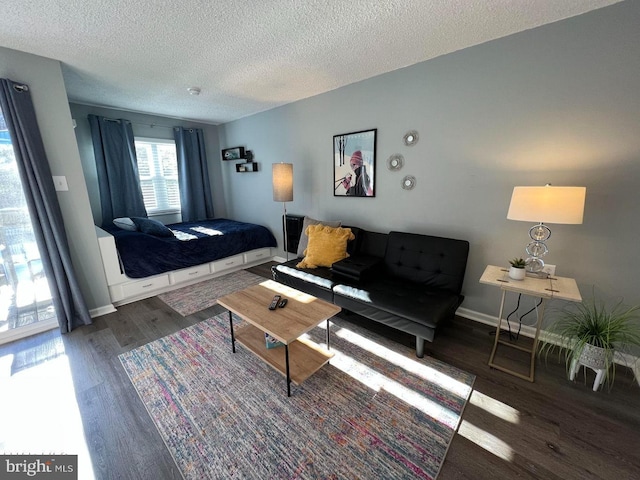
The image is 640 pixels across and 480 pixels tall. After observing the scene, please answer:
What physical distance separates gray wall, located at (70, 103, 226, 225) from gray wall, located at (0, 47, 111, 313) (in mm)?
1638

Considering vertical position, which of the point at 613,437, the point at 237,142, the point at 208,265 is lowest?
the point at 613,437

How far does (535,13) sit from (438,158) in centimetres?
107

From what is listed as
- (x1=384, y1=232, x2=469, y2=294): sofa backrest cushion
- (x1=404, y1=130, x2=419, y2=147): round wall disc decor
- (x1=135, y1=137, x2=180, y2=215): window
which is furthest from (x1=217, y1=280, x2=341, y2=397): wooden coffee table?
(x1=135, y1=137, x2=180, y2=215): window

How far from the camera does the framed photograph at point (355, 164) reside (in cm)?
280

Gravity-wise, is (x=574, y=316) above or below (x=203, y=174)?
below

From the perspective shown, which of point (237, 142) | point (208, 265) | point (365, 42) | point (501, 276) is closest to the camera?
point (501, 276)

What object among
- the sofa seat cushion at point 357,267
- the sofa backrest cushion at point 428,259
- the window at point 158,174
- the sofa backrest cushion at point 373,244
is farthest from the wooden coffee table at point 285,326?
the window at point 158,174

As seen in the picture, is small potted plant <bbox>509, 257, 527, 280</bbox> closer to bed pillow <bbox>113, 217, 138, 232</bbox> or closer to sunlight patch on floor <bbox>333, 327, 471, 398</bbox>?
sunlight patch on floor <bbox>333, 327, 471, 398</bbox>

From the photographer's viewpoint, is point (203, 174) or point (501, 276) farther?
point (203, 174)

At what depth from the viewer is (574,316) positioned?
192cm

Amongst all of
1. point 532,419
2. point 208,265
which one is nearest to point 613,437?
point 532,419

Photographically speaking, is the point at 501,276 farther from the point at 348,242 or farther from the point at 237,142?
the point at 237,142

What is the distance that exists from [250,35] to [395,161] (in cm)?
169

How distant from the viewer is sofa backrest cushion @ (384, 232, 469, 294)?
85.8 inches
